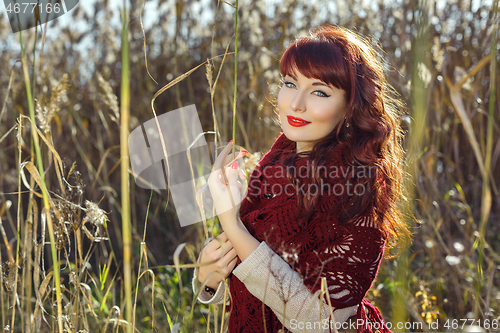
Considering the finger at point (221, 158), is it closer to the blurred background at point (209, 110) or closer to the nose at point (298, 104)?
the nose at point (298, 104)

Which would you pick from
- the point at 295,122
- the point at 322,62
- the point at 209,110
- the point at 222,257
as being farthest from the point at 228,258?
the point at 209,110

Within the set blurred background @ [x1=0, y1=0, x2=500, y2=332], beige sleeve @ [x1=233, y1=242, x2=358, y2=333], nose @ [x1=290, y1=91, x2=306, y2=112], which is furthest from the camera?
blurred background @ [x1=0, y1=0, x2=500, y2=332]

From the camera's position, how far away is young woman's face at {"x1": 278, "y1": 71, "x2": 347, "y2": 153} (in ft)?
3.06

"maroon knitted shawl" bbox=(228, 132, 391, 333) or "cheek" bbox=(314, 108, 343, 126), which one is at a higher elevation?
"cheek" bbox=(314, 108, 343, 126)

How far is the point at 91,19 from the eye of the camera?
238cm

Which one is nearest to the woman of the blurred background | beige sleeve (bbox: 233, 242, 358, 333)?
beige sleeve (bbox: 233, 242, 358, 333)

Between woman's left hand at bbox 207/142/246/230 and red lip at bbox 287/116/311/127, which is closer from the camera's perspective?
woman's left hand at bbox 207/142/246/230

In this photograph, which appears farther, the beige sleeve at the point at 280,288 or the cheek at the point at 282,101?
the cheek at the point at 282,101

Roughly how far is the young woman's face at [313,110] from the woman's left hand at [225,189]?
7.7 inches

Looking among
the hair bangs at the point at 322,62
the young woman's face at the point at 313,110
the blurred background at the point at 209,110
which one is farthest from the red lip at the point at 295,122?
the blurred background at the point at 209,110

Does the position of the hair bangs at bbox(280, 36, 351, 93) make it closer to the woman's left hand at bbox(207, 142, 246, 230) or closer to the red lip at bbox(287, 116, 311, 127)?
the red lip at bbox(287, 116, 311, 127)

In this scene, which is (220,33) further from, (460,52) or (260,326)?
(260,326)

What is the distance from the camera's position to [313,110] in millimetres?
929

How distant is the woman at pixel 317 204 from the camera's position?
2.78 feet
